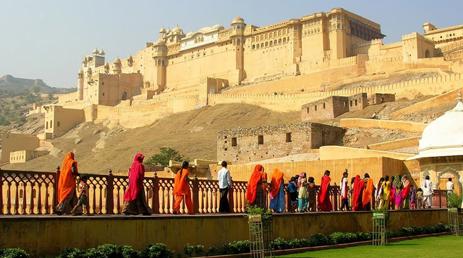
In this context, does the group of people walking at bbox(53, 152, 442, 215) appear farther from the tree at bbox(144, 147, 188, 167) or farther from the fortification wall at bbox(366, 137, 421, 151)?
the tree at bbox(144, 147, 188, 167)

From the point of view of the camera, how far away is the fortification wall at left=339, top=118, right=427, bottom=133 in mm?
29631

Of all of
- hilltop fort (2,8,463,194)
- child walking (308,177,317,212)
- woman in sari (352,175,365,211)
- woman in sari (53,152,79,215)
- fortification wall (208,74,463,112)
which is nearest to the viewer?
woman in sari (53,152,79,215)

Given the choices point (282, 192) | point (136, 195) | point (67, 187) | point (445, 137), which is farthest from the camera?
point (445, 137)

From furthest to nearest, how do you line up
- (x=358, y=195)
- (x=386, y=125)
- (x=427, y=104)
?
1. (x=427, y=104)
2. (x=386, y=125)
3. (x=358, y=195)

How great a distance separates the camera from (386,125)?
31.0 metres

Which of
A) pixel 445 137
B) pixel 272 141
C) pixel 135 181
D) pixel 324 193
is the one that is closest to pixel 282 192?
pixel 324 193

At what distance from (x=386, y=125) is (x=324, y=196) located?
18233mm

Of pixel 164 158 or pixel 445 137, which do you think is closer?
pixel 445 137

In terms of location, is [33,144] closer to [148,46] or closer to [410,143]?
[148,46]

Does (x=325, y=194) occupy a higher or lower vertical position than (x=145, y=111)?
lower

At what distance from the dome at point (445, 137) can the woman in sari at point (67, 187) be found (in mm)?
11963

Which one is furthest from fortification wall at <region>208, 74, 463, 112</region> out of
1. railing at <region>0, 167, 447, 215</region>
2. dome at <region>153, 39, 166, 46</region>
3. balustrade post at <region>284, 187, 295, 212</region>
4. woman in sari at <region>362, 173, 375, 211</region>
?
balustrade post at <region>284, 187, 295, 212</region>

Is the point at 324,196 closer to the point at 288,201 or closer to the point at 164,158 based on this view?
the point at 288,201

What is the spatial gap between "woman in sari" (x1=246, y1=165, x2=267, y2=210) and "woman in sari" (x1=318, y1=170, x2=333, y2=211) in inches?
87.9
